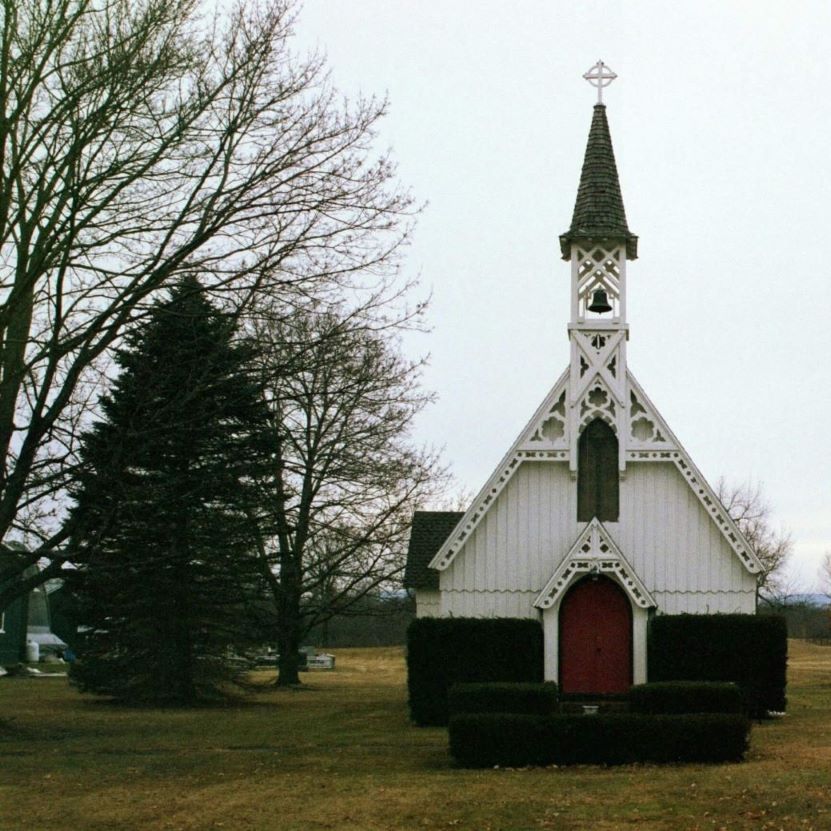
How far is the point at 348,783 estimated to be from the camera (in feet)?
56.6

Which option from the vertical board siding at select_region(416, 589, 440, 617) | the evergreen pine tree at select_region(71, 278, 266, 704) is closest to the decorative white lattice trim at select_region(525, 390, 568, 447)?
the vertical board siding at select_region(416, 589, 440, 617)

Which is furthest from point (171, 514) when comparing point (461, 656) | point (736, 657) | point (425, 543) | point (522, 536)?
point (425, 543)

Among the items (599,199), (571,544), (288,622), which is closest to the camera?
(571,544)

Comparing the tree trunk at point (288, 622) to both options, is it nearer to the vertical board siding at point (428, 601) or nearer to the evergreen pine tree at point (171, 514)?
the evergreen pine tree at point (171, 514)

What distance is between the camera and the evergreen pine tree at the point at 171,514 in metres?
18.9

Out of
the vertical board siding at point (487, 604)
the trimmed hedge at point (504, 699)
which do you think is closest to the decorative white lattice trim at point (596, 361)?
Answer: the vertical board siding at point (487, 604)

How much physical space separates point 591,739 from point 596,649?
849cm

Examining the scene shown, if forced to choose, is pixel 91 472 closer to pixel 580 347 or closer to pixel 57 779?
pixel 57 779

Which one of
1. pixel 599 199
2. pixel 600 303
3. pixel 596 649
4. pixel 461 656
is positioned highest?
pixel 599 199

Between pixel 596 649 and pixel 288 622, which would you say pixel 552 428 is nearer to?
pixel 596 649

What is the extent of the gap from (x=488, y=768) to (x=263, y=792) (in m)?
4.03

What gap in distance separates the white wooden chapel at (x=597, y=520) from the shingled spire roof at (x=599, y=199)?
0.32 ft

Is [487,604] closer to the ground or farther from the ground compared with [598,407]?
closer to the ground

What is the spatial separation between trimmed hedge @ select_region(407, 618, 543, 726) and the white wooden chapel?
0.68 m
